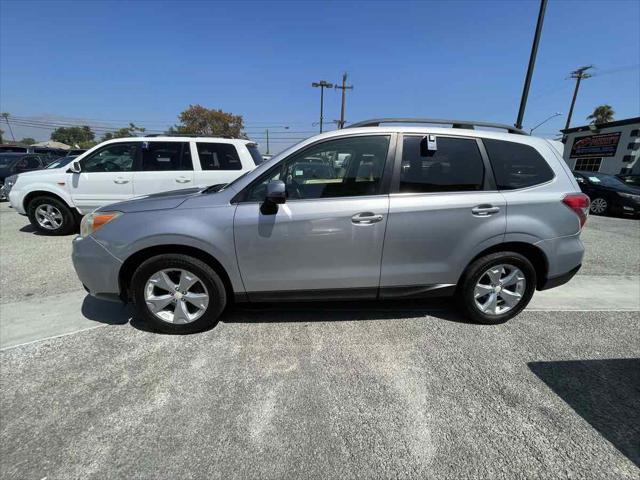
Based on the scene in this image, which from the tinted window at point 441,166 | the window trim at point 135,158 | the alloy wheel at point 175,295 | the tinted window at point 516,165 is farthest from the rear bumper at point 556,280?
the window trim at point 135,158

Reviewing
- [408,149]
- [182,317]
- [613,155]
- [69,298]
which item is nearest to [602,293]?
[408,149]

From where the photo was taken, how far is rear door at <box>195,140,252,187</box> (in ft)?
20.1

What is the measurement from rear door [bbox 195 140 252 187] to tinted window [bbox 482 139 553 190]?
4535mm

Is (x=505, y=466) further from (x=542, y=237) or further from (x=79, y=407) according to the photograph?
(x=79, y=407)

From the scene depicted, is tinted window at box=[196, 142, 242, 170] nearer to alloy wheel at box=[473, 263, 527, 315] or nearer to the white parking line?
the white parking line

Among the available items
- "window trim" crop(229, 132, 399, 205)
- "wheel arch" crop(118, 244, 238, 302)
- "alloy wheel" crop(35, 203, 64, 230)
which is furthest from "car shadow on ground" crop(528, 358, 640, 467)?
"alloy wheel" crop(35, 203, 64, 230)

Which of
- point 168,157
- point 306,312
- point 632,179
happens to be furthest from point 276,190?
point 632,179

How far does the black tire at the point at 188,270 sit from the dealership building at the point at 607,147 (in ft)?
92.5

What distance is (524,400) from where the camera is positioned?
2.25 metres

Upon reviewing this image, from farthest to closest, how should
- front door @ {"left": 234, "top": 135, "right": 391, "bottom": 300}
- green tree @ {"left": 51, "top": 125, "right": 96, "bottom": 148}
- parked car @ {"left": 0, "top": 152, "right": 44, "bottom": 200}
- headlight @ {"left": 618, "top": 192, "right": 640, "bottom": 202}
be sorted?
green tree @ {"left": 51, "top": 125, "right": 96, "bottom": 148} → parked car @ {"left": 0, "top": 152, "right": 44, "bottom": 200} → headlight @ {"left": 618, "top": 192, "right": 640, "bottom": 202} → front door @ {"left": 234, "top": 135, "right": 391, "bottom": 300}

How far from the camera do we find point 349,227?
271cm

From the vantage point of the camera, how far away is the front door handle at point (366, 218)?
2.69 meters

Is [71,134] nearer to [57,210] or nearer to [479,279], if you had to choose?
[57,210]

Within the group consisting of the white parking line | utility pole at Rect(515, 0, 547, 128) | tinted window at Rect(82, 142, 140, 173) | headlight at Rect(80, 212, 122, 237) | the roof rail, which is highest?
utility pole at Rect(515, 0, 547, 128)
